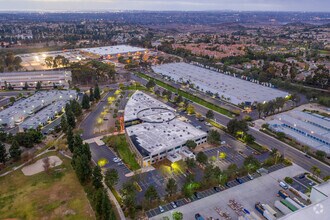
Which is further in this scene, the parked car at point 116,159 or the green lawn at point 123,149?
the parked car at point 116,159

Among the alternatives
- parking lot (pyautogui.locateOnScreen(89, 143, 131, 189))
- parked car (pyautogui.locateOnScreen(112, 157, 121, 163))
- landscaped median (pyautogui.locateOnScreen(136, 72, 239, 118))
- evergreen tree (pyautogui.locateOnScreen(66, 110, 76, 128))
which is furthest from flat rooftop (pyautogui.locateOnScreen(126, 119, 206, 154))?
landscaped median (pyautogui.locateOnScreen(136, 72, 239, 118))

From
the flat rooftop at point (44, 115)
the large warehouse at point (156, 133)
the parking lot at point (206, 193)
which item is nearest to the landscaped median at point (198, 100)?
the large warehouse at point (156, 133)

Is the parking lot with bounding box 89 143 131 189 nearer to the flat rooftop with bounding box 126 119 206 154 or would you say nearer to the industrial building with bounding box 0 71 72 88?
the flat rooftop with bounding box 126 119 206 154

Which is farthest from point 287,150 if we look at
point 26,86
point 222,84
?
point 26,86

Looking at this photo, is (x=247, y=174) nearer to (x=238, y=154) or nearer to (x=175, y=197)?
(x=238, y=154)

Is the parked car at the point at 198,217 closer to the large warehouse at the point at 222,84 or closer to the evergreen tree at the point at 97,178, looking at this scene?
the evergreen tree at the point at 97,178

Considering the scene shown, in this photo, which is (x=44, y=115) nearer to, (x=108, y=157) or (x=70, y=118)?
(x=70, y=118)

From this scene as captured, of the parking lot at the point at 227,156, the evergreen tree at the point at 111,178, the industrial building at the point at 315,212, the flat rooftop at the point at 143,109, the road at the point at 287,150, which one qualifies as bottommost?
the parking lot at the point at 227,156
